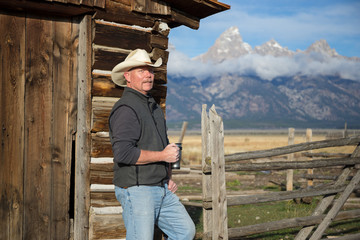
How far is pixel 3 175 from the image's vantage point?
4582mm

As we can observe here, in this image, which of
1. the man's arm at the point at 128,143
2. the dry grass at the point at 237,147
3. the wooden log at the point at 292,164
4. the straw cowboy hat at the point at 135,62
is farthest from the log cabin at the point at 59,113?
the dry grass at the point at 237,147

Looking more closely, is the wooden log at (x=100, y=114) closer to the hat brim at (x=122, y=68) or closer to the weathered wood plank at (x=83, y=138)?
the weathered wood plank at (x=83, y=138)

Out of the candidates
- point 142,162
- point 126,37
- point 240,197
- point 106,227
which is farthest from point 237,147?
point 142,162

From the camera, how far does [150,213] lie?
369 cm

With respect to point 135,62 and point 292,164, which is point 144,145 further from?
point 292,164

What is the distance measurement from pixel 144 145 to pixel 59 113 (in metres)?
1.58

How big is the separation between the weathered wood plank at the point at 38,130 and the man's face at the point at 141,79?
4.21ft

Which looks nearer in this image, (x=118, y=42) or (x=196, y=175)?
(x=118, y=42)

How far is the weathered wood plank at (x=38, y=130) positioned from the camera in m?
4.72

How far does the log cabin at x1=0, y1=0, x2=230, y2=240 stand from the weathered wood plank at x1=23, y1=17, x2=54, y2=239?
0.4 inches

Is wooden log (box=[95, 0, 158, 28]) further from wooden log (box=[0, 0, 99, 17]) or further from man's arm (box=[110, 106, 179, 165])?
man's arm (box=[110, 106, 179, 165])

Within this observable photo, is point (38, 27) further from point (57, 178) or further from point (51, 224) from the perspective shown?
point (51, 224)

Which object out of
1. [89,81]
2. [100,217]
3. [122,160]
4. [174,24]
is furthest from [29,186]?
[174,24]

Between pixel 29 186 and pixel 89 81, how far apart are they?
1.35m
